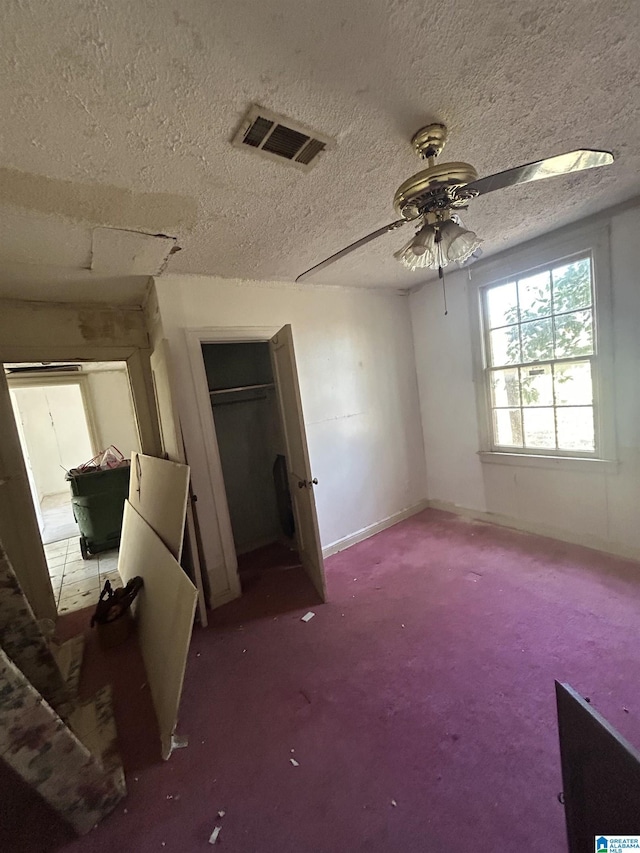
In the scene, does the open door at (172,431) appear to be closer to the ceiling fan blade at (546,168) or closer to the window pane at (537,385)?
the ceiling fan blade at (546,168)

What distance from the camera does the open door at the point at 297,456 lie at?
101 inches

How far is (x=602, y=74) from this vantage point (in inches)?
48.5

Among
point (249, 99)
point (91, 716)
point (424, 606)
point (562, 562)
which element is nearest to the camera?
A: point (249, 99)

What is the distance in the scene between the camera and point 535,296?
300 centimetres

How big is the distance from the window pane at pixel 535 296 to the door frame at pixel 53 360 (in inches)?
132

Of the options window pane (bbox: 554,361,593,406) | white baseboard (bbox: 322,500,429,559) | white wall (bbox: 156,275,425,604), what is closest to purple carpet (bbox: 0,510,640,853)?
white baseboard (bbox: 322,500,429,559)

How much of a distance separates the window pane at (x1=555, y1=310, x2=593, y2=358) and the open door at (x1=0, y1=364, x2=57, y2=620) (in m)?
4.34

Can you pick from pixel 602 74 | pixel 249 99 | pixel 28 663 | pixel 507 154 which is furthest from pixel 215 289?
pixel 28 663

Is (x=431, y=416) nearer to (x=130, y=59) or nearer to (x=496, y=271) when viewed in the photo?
(x=496, y=271)

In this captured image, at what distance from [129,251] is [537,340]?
321cm

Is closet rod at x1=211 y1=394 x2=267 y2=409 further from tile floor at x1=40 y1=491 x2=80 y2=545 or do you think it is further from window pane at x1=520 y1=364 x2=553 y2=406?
tile floor at x1=40 y1=491 x2=80 y2=545

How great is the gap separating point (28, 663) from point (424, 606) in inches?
92.8

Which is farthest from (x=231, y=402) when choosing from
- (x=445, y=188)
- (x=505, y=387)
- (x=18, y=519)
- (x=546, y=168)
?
(x=546, y=168)

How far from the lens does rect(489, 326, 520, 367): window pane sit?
3197 millimetres
